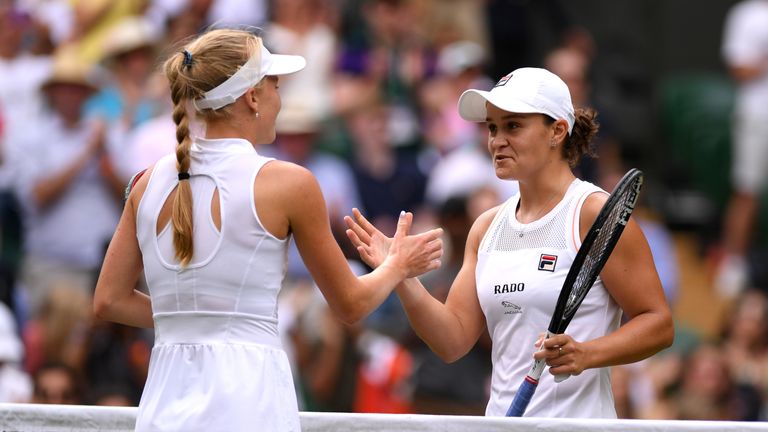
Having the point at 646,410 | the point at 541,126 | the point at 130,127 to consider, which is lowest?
the point at 646,410

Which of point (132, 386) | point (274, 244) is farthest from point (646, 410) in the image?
point (274, 244)

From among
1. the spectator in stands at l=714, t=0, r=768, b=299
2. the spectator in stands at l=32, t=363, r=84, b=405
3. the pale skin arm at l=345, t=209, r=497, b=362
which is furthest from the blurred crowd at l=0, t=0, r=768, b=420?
the pale skin arm at l=345, t=209, r=497, b=362

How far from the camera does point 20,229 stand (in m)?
8.80

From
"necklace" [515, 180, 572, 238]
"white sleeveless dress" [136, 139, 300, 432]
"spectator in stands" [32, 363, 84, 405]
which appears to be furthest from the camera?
"spectator in stands" [32, 363, 84, 405]

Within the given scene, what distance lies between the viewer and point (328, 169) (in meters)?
9.24

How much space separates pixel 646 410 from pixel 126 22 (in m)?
4.29

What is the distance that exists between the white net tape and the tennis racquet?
15cm

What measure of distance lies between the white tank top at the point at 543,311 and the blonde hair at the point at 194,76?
1058 millimetres

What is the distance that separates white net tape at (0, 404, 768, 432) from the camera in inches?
163

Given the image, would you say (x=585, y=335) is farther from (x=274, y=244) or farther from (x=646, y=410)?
(x=646, y=410)

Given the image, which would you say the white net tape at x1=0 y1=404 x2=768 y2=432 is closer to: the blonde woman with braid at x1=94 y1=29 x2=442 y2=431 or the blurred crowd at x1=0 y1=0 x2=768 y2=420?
the blonde woman with braid at x1=94 y1=29 x2=442 y2=431

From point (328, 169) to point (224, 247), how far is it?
541 centimetres

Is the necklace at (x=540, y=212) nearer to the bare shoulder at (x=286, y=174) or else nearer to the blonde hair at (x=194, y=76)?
the bare shoulder at (x=286, y=174)

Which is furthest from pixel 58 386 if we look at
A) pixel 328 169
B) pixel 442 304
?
pixel 442 304
